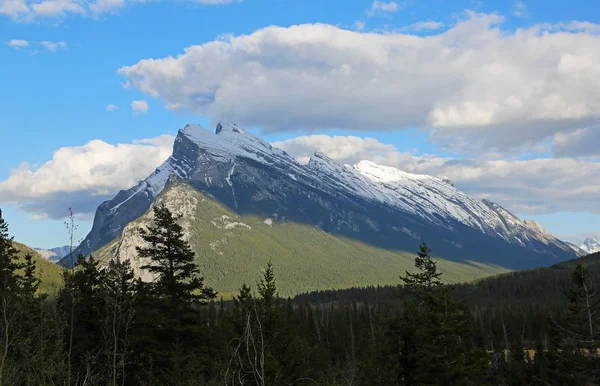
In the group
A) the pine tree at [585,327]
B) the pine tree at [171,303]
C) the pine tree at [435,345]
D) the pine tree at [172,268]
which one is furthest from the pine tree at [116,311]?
the pine tree at [585,327]

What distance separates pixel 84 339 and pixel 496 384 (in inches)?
2182

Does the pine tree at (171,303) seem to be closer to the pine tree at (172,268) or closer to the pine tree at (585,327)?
the pine tree at (172,268)


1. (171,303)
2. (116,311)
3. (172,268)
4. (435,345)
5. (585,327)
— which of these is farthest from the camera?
(585,327)

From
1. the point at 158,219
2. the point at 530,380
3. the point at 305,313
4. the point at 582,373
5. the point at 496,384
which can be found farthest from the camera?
the point at 305,313

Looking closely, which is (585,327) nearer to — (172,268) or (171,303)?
(171,303)

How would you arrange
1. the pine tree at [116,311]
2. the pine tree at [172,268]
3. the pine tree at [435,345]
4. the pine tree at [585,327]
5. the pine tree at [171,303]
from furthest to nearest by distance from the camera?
the pine tree at [585,327] < the pine tree at [435,345] < the pine tree at [172,268] < the pine tree at [171,303] < the pine tree at [116,311]

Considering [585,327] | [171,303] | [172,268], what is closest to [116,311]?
[172,268]

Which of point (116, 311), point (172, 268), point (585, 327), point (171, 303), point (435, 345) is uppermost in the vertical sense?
point (172, 268)

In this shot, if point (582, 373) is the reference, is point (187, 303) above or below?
above

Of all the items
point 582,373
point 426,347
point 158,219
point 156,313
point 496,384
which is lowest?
point 496,384

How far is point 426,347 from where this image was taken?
3550 centimetres

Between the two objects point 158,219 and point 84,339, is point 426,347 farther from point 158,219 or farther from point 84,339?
point 84,339

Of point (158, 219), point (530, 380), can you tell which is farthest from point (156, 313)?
point (530, 380)

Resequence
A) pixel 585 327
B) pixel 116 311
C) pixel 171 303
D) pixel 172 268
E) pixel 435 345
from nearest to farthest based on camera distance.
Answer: pixel 116 311
pixel 171 303
pixel 172 268
pixel 435 345
pixel 585 327
